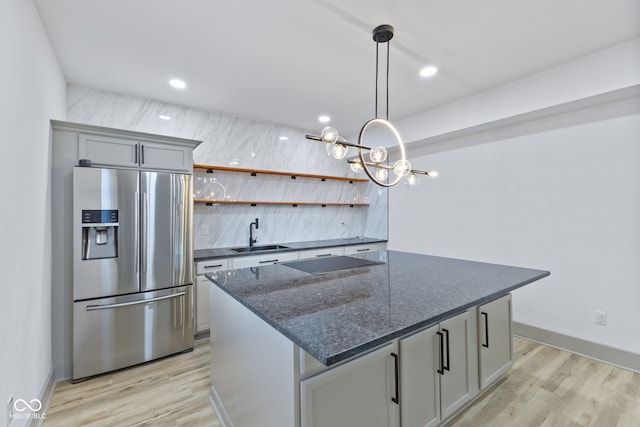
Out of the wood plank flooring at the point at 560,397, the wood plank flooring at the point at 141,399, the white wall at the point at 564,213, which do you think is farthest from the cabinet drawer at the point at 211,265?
the white wall at the point at 564,213

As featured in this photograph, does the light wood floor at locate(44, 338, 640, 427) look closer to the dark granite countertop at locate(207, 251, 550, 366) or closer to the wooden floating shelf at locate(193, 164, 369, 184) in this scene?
the dark granite countertop at locate(207, 251, 550, 366)

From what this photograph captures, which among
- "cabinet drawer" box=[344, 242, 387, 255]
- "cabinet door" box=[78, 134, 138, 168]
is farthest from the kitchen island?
"cabinet drawer" box=[344, 242, 387, 255]

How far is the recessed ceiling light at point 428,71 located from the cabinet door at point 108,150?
108 inches

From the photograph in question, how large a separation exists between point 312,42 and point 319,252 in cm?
256

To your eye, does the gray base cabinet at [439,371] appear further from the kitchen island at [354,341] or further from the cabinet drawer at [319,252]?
the cabinet drawer at [319,252]

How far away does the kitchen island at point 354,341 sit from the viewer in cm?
113

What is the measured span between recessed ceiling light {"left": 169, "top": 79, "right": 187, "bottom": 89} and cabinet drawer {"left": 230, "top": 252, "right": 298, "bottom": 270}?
75.3 inches

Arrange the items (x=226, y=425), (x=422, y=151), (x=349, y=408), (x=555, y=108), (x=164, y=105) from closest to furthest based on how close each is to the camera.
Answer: (x=349, y=408), (x=226, y=425), (x=555, y=108), (x=164, y=105), (x=422, y=151)

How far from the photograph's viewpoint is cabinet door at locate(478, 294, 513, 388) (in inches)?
74.9

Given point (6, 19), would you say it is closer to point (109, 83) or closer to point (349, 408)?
point (109, 83)

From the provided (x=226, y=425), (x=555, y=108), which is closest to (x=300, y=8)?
(x=555, y=108)

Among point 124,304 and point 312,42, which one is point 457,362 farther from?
point 124,304

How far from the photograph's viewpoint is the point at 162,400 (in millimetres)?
2059

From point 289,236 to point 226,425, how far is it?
2.73 meters
